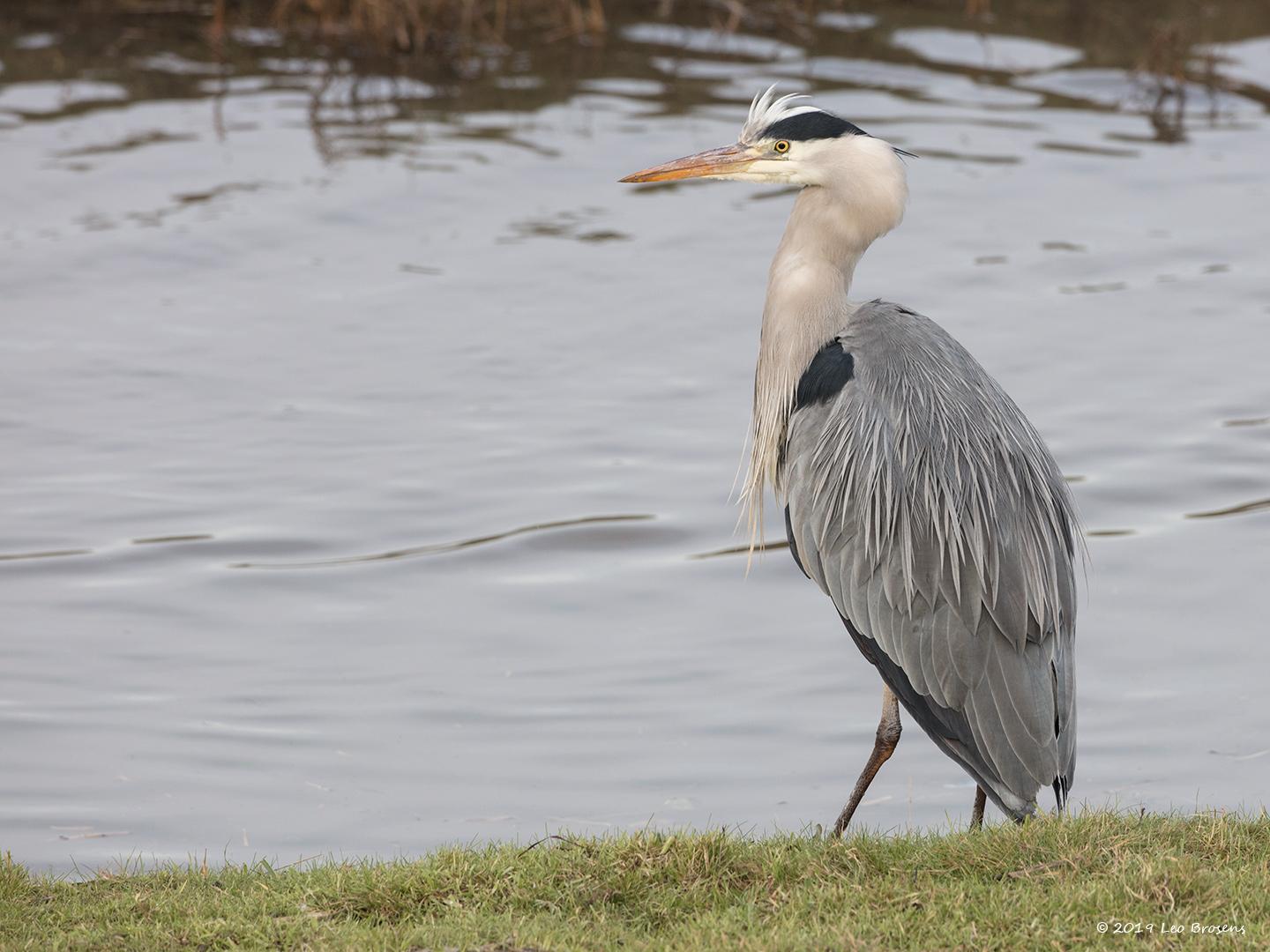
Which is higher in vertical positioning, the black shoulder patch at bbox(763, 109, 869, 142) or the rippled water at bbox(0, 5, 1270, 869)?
the black shoulder patch at bbox(763, 109, 869, 142)

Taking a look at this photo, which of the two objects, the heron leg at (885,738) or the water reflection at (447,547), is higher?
the heron leg at (885,738)

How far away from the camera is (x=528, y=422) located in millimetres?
11039

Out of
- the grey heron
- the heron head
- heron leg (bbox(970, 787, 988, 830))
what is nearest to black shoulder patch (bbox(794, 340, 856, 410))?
the grey heron

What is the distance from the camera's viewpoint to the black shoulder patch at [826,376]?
6184 mm

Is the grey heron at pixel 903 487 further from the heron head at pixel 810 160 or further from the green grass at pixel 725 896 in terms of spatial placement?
the green grass at pixel 725 896

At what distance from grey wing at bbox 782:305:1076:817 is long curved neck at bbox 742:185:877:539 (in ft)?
0.40

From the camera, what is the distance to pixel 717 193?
50.8 ft

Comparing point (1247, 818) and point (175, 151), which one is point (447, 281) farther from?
point (1247, 818)

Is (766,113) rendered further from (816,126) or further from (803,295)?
(803,295)

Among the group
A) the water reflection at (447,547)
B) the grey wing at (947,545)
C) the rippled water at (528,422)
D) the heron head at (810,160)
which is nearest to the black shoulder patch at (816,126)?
the heron head at (810,160)

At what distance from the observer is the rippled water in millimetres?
7270

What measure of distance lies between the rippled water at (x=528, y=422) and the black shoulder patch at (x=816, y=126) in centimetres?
260

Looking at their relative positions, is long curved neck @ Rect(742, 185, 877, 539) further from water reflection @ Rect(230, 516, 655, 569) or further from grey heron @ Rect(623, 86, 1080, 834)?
water reflection @ Rect(230, 516, 655, 569)

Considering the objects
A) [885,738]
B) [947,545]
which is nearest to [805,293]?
[947,545]
